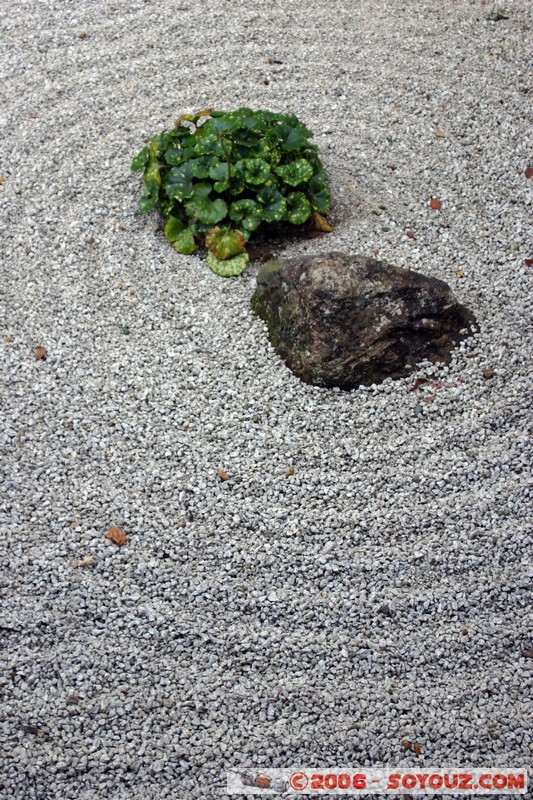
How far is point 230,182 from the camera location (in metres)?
4.08

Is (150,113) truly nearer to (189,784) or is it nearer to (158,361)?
(158,361)

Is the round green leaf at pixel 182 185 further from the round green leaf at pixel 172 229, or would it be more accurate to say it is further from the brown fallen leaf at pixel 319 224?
the brown fallen leaf at pixel 319 224

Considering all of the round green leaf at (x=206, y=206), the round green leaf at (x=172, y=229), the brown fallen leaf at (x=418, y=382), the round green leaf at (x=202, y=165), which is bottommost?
the brown fallen leaf at (x=418, y=382)

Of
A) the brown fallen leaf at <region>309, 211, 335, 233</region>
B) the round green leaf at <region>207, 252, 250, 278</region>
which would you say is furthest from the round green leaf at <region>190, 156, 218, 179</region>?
the brown fallen leaf at <region>309, 211, 335, 233</region>

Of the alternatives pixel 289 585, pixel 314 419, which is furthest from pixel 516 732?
pixel 314 419

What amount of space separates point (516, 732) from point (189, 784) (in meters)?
1.08

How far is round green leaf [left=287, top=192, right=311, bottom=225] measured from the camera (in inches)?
161

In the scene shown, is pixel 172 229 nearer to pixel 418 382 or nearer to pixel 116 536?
pixel 418 382

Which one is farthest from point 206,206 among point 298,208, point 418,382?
point 418,382

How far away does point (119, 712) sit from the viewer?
2656 millimetres

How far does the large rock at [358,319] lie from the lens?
3572 mm

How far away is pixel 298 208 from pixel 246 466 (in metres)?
1.51

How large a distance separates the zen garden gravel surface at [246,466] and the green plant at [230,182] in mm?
159

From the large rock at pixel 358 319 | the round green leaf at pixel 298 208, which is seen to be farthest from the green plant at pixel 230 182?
the large rock at pixel 358 319
